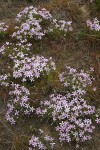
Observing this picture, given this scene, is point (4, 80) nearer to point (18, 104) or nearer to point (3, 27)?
point (18, 104)

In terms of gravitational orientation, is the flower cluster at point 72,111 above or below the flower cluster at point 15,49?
below

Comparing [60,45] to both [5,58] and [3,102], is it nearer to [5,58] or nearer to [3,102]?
[5,58]

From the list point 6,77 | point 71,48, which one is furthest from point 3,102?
point 71,48

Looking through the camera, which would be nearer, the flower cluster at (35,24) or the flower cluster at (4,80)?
the flower cluster at (4,80)

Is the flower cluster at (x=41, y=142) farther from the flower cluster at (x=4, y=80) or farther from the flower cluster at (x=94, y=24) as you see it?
the flower cluster at (x=94, y=24)

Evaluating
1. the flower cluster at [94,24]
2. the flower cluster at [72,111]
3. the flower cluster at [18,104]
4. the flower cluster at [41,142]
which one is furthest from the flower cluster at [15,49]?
the flower cluster at [41,142]

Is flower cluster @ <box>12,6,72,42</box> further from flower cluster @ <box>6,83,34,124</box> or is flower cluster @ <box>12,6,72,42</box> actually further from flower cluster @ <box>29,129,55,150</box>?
flower cluster @ <box>29,129,55,150</box>
